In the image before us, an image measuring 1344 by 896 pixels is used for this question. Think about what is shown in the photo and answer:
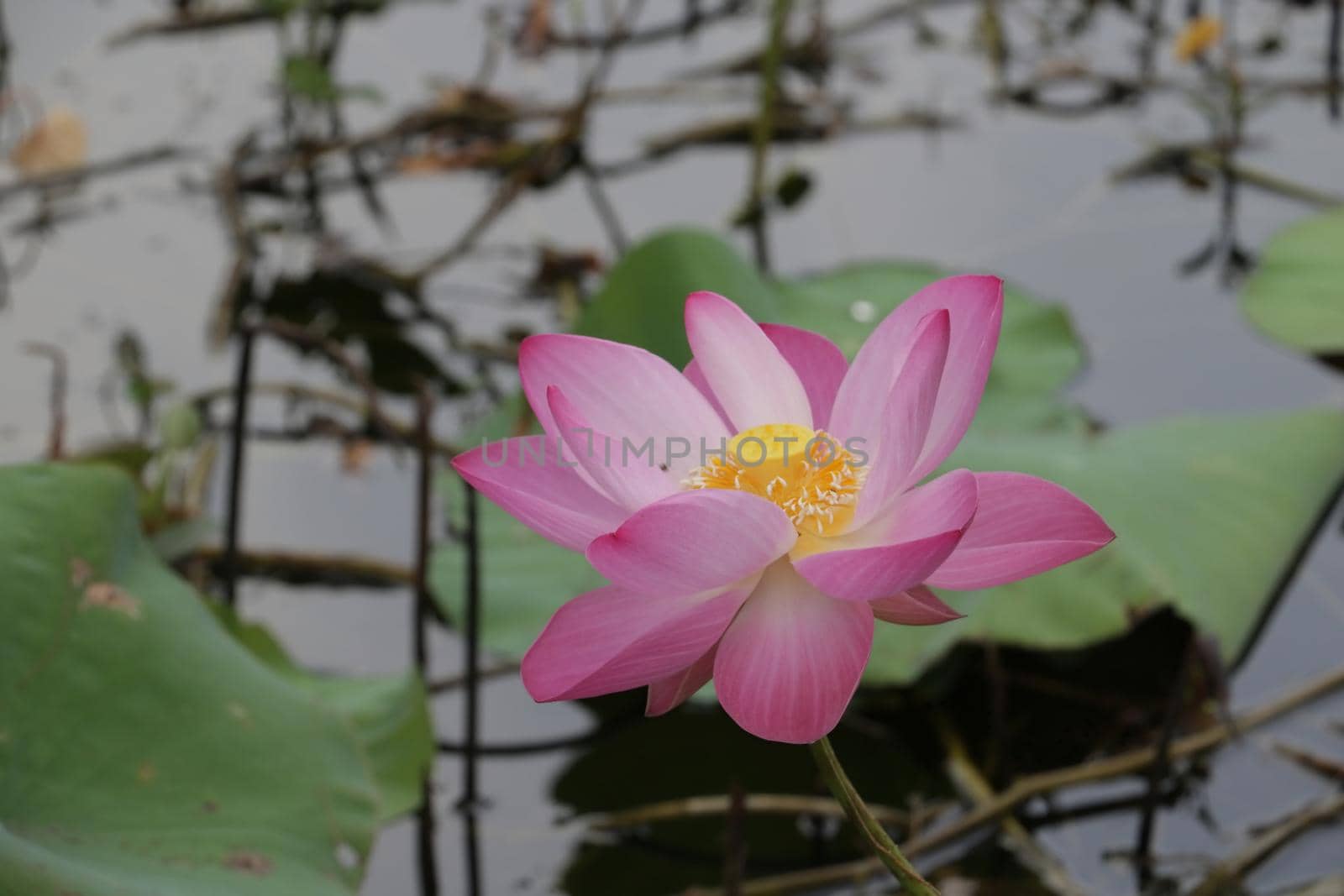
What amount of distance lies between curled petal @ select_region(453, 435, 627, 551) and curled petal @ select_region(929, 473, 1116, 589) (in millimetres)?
119

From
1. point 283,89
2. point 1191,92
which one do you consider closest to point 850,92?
point 1191,92

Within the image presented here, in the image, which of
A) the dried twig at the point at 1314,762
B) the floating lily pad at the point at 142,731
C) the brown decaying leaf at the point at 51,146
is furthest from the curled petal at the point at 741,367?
the brown decaying leaf at the point at 51,146

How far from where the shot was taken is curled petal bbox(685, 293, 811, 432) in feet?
1.71

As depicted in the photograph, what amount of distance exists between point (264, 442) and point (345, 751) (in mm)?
872

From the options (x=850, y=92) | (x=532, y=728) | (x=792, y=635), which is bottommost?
(x=532, y=728)

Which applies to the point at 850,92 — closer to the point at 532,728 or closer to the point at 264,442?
the point at 264,442

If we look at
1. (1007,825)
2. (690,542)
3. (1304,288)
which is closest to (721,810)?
(1007,825)

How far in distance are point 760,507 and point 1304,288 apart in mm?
1377

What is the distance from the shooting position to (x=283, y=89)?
2223 millimetres

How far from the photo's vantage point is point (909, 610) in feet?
1.50

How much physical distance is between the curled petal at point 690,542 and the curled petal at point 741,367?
98 millimetres

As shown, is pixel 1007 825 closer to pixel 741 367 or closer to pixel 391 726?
pixel 391 726

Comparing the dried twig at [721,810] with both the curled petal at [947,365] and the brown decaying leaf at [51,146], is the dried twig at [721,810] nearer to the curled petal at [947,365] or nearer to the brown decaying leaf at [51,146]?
the curled petal at [947,365]

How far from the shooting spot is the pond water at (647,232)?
1.06 metres
